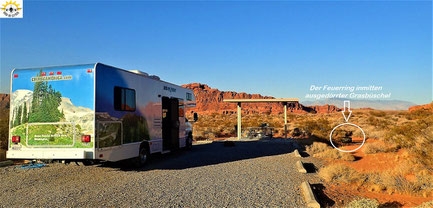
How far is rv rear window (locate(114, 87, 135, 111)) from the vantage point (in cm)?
895

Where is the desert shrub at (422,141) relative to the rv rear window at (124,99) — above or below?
below

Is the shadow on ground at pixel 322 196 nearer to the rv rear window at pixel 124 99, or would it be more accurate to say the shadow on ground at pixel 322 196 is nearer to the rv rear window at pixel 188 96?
the rv rear window at pixel 124 99

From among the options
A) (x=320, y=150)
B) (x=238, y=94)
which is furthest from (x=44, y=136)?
Answer: (x=238, y=94)

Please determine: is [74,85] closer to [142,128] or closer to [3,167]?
[142,128]

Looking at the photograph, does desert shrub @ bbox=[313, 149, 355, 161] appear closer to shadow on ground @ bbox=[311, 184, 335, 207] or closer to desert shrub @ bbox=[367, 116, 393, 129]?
shadow on ground @ bbox=[311, 184, 335, 207]

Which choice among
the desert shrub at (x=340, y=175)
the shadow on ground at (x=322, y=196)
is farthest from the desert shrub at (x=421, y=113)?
the shadow on ground at (x=322, y=196)

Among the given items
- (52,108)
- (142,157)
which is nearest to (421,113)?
(142,157)

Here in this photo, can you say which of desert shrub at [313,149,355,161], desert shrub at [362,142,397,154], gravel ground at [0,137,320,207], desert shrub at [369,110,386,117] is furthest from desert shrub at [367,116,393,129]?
gravel ground at [0,137,320,207]

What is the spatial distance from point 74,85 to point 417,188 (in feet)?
28.6

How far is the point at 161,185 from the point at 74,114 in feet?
9.43

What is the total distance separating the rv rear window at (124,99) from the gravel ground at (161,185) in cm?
188

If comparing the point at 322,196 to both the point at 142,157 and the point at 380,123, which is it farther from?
the point at 380,123

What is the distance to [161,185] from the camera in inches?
303

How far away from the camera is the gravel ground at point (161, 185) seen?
6.23m
